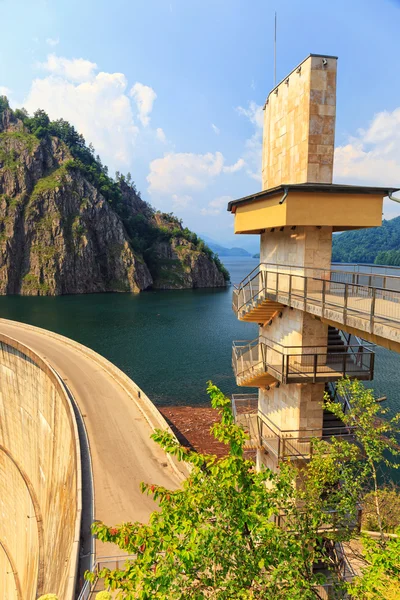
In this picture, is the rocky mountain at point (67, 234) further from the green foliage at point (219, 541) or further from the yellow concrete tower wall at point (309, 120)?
the green foliage at point (219, 541)

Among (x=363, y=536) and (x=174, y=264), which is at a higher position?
(x=174, y=264)

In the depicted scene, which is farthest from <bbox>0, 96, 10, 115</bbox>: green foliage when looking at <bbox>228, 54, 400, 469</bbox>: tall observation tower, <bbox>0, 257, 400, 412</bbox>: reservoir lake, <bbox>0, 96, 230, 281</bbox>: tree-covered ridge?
<bbox>228, 54, 400, 469</bbox>: tall observation tower

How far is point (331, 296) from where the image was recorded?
1218 cm

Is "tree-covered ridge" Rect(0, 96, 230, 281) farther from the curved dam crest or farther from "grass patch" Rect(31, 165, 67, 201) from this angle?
the curved dam crest

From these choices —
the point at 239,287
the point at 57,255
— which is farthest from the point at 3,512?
the point at 57,255

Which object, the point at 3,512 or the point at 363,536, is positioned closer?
the point at 363,536

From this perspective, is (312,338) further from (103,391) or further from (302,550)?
(103,391)

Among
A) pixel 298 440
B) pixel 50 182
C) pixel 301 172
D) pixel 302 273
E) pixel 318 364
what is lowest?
pixel 298 440

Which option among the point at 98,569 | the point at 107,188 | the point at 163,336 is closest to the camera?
the point at 98,569

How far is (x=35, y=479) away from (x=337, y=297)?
2735 cm

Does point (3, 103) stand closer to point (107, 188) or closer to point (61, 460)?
point (107, 188)

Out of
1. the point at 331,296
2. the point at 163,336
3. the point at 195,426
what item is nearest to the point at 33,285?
the point at 163,336

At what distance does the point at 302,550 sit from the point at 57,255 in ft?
452

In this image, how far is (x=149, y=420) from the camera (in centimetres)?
2469
